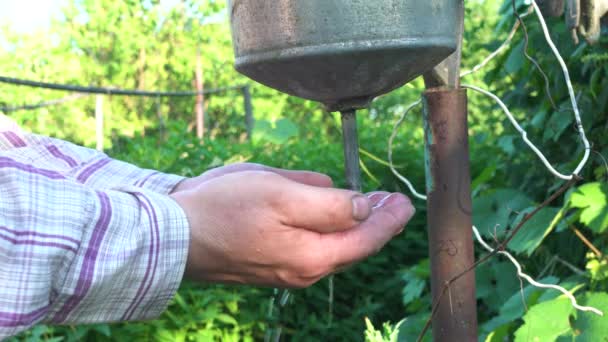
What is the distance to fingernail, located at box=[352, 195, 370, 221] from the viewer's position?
1049mm

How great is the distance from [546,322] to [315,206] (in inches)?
38.0

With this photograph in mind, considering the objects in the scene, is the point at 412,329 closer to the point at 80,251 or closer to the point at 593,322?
the point at 593,322

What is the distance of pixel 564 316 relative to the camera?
5.84 ft

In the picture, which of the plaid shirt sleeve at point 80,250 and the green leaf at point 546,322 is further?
the green leaf at point 546,322

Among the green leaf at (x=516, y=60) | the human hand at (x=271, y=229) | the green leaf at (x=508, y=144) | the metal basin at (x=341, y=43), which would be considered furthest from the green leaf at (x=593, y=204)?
the human hand at (x=271, y=229)

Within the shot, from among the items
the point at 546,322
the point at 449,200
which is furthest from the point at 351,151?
the point at 546,322

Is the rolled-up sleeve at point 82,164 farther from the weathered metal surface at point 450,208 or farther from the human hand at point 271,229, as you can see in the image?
the weathered metal surface at point 450,208

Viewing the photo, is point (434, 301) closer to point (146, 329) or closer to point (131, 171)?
point (131, 171)

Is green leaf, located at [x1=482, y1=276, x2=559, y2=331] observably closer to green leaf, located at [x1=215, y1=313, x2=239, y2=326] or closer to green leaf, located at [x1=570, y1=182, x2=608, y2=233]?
green leaf, located at [x1=570, y1=182, x2=608, y2=233]

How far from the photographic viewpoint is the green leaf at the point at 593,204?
6.55 feet

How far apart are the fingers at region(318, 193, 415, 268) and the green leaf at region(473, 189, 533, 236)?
124 cm

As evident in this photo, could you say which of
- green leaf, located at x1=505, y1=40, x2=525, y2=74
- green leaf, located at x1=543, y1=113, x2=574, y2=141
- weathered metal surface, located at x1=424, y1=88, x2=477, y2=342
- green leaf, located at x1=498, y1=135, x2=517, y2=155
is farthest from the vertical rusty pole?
green leaf, located at x1=498, y1=135, x2=517, y2=155


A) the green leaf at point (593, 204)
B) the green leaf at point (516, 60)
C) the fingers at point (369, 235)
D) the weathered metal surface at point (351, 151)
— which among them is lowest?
the green leaf at point (593, 204)

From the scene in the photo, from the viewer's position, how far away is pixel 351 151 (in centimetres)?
122
